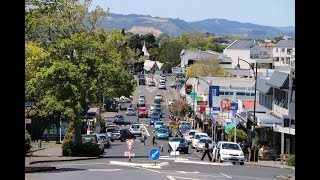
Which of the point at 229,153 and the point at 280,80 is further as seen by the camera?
the point at 280,80

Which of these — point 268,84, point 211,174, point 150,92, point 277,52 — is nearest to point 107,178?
point 211,174

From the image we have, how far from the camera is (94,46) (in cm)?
4412

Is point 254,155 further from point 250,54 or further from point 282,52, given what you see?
point 250,54

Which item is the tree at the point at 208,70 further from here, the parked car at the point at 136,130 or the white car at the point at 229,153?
the white car at the point at 229,153

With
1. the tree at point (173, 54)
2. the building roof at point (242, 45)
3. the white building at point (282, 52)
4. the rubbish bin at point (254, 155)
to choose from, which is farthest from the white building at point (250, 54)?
the rubbish bin at point (254, 155)

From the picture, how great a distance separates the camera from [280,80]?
52156 millimetres

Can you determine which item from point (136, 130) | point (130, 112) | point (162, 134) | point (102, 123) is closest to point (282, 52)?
point (130, 112)

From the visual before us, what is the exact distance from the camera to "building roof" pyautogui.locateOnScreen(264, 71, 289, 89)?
164 feet

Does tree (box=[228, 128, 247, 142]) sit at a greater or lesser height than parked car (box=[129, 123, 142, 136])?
greater

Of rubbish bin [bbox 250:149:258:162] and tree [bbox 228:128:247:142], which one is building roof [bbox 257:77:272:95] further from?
Result: rubbish bin [bbox 250:149:258:162]

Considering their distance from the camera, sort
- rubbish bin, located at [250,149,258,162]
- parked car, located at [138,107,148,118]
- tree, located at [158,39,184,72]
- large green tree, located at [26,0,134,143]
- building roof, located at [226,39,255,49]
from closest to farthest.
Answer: large green tree, located at [26,0,134,143] → rubbish bin, located at [250,149,258,162] → parked car, located at [138,107,148,118] → building roof, located at [226,39,255,49] → tree, located at [158,39,184,72]

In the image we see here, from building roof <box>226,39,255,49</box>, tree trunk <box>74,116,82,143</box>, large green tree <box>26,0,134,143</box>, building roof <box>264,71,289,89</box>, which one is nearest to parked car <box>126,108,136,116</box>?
building roof <box>264,71,289,89</box>
